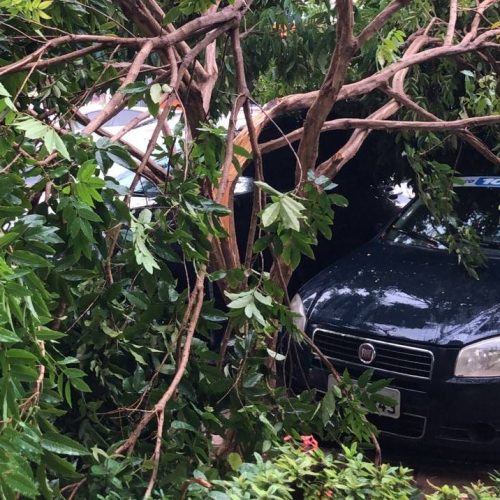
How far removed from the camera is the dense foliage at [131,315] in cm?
174

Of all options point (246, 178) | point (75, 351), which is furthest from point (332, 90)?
point (246, 178)

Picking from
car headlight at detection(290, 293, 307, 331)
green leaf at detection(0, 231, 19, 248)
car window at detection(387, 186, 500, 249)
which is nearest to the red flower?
green leaf at detection(0, 231, 19, 248)

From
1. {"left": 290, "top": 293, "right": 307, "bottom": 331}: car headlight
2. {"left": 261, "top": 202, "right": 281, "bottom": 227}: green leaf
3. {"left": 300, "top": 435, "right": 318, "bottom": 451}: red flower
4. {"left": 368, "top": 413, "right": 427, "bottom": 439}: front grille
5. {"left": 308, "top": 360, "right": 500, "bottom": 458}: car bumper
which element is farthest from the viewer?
{"left": 290, "top": 293, "right": 307, "bottom": 331}: car headlight

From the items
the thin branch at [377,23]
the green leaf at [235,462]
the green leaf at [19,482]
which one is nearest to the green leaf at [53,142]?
the green leaf at [19,482]

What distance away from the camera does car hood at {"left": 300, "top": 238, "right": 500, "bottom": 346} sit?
157 inches

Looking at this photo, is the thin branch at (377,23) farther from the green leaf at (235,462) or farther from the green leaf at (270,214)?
the green leaf at (235,462)

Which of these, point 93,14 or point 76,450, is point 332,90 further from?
point 76,450

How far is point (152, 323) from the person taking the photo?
240cm

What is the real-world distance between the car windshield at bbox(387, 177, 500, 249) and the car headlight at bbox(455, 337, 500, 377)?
1.13 metres

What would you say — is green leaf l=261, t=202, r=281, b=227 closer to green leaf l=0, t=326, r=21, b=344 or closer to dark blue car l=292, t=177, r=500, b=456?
green leaf l=0, t=326, r=21, b=344

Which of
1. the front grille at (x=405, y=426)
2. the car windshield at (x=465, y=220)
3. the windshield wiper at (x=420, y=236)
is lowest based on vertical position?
the front grille at (x=405, y=426)

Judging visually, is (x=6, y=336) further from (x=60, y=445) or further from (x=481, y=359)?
(x=481, y=359)

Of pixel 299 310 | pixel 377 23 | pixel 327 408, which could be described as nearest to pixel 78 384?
pixel 327 408

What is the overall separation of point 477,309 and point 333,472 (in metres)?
2.11
